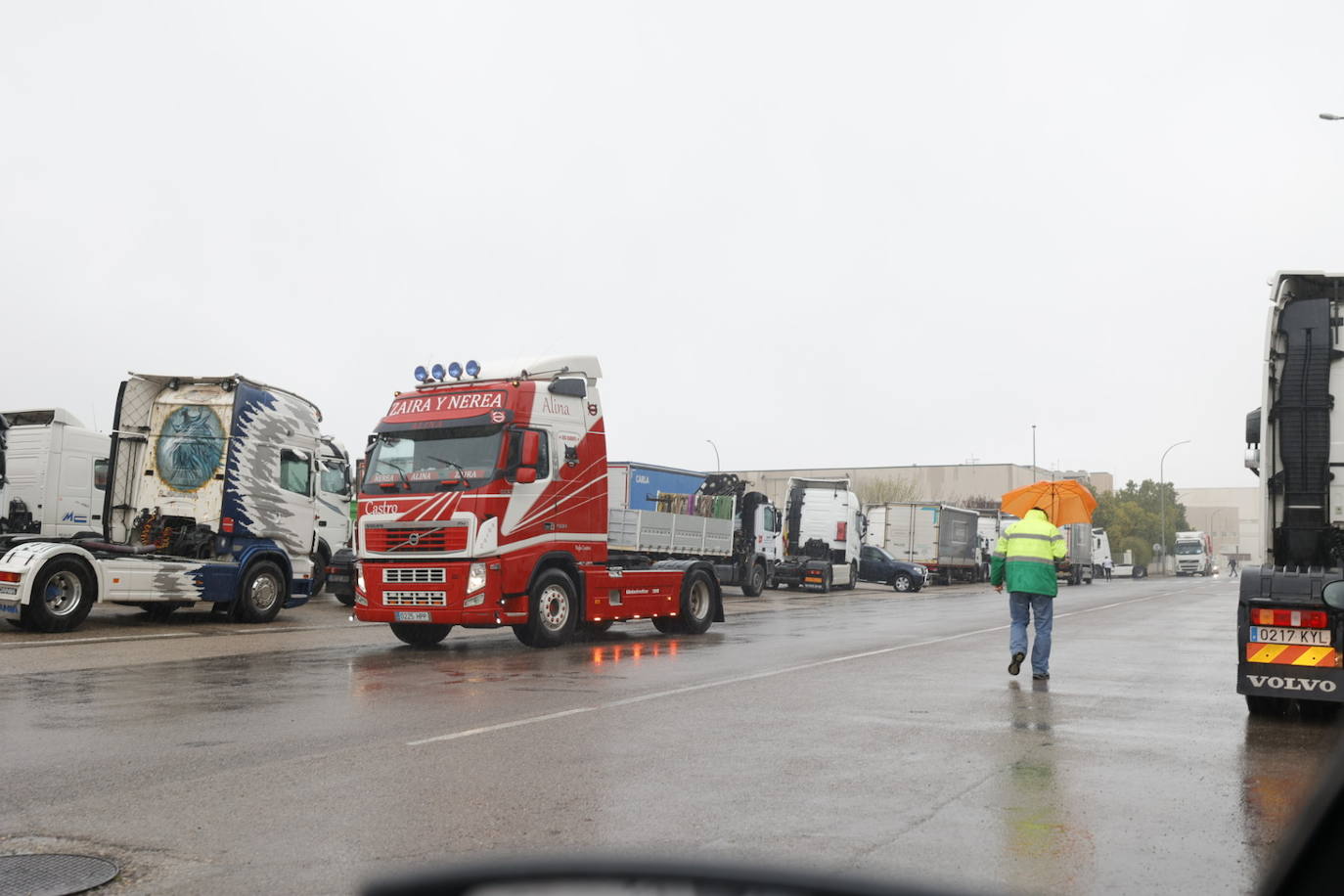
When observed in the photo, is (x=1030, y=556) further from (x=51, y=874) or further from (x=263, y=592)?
(x=263, y=592)

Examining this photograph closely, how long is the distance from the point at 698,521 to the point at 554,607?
15409 mm

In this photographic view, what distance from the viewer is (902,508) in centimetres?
5231

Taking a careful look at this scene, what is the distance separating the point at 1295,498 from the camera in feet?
32.8

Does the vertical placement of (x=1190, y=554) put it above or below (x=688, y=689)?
above

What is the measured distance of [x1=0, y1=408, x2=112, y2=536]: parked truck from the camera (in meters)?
26.3

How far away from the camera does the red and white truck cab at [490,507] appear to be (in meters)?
14.8

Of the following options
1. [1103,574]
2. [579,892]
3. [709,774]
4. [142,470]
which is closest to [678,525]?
[142,470]

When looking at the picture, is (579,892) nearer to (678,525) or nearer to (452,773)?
(452,773)

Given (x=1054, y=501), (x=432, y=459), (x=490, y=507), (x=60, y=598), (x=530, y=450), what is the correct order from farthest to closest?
1. (x=60, y=598)
2. (x=432, y=459)
3. (x=530, y=450)
4. (x=490, y=507)
5. (x=1054, y=501)

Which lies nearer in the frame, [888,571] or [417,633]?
[417,633]

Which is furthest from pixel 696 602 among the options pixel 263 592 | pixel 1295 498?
pixel 1295 498

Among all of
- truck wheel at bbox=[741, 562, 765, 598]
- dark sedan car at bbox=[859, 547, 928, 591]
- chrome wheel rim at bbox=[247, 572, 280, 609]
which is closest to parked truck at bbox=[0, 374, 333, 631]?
chrome wheel rim at bbox=[247, 572, 280, 609]

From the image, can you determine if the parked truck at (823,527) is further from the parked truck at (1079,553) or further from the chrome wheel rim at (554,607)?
the chrome wheel rim at (554,607)

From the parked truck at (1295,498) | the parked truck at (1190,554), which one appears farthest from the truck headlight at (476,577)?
the parked truck at (1190,554)
